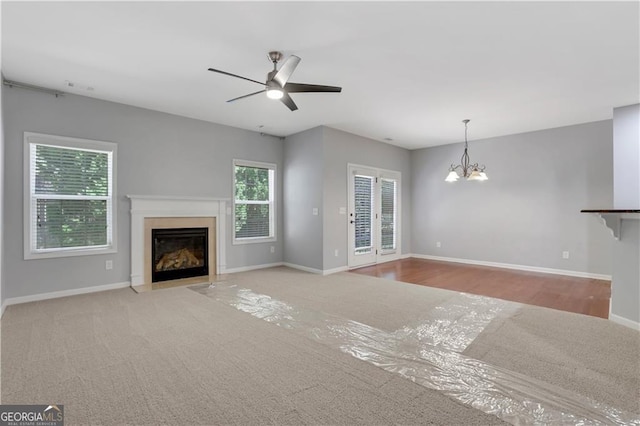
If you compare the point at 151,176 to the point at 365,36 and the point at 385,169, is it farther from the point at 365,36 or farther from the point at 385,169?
the point at 385,169

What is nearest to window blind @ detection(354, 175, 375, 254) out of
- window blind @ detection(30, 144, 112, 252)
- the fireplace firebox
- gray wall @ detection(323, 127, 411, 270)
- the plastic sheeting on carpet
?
gray wall @ detection(323, 127, 411, 270)

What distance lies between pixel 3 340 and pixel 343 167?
518 centimetres

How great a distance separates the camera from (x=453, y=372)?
2244mm

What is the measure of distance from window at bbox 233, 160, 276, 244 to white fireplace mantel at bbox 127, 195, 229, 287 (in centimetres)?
34

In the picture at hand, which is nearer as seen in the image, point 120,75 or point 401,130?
point 120,75

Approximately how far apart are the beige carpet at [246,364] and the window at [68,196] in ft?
2.70

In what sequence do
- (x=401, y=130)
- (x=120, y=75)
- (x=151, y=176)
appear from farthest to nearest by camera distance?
(x=401, y=130), (x=151, y=176), (x=120, y=75)

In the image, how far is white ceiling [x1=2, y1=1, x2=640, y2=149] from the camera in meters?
2.48

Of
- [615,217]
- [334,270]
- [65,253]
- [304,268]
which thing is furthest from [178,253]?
[615,217]

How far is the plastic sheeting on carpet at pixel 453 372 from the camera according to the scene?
1.79 m

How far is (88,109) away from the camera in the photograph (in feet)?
14.4

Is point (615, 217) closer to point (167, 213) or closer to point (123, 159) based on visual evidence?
point (167, 213)

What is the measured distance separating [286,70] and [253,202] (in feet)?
12.4

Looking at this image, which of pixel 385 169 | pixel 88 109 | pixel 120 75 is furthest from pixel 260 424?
pixel 385 169
